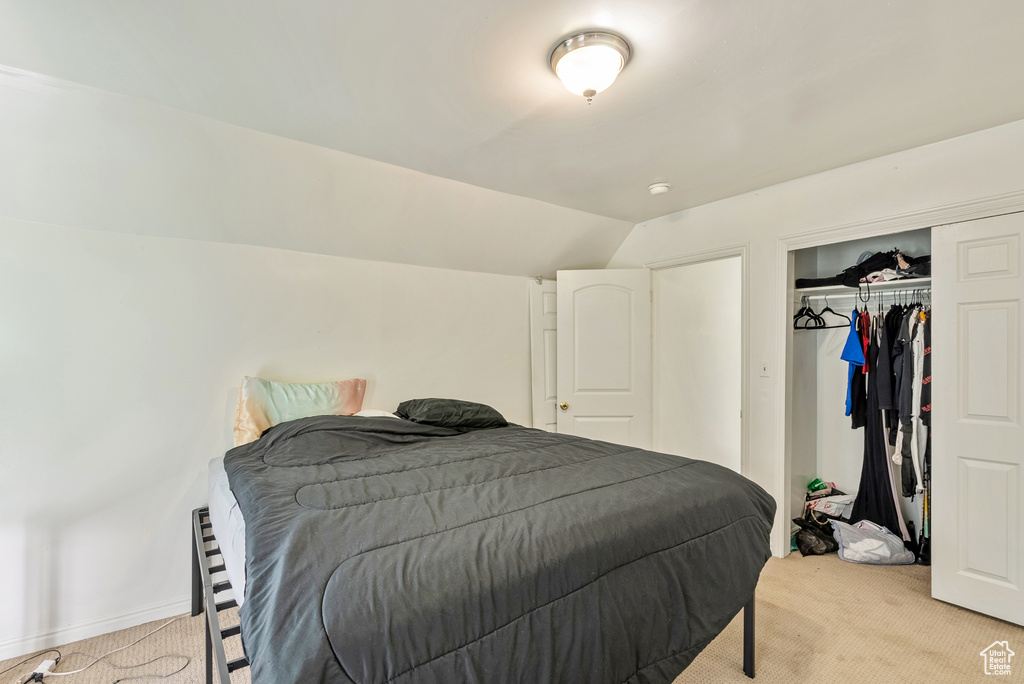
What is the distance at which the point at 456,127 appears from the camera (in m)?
2.25

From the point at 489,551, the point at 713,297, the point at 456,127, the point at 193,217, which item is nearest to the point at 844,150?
the point at 713,297

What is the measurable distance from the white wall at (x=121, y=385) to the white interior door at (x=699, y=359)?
2545mm

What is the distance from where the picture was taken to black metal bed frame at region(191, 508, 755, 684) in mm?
1292

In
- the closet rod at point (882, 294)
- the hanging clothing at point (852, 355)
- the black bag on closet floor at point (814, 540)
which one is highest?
the closet rod at point (882, 294)

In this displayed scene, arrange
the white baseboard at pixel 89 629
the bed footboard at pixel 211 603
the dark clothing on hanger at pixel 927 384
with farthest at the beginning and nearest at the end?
1. the dark clothing on hanger at pixel 927 384
2. the white baseboard at pixel 89 629
3. the bed footboard at pixel 211 603

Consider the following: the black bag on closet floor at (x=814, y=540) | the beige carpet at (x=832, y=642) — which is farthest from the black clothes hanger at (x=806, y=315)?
the beige carpet at (x=832, y=642)

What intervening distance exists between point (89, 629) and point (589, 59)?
10.7 feet

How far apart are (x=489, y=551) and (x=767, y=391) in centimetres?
257

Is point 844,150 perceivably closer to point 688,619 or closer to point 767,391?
point 767,391

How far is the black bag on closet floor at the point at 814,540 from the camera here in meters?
3.14

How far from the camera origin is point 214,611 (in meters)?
1.49

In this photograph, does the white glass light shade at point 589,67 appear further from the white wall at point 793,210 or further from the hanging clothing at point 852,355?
the hanging clothing at point 852,355

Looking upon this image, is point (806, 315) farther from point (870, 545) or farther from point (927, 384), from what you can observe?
point (870, 545)

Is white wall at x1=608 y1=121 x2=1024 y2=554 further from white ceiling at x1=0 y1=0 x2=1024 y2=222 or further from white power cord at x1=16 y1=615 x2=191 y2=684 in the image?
white power cord at x1=16 y1=615 x2=191 y2=684
